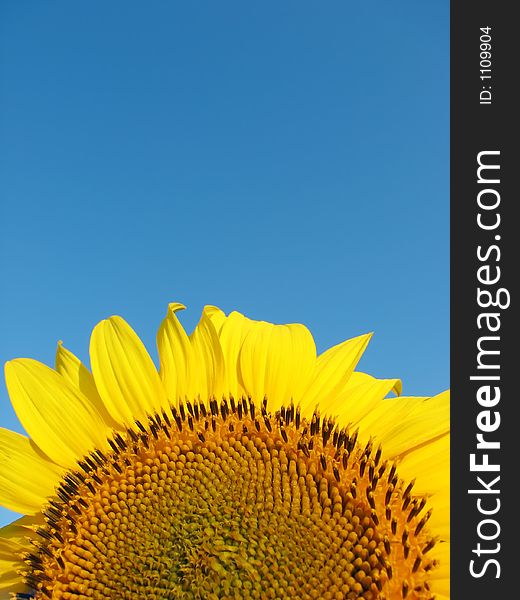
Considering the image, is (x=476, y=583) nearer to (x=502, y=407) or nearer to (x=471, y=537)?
(x=471, y=537)

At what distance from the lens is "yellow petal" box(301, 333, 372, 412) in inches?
153

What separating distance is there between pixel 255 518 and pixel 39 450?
1.43m

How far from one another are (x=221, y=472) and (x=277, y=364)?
0.82m

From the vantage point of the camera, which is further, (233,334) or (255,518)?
(233,334)

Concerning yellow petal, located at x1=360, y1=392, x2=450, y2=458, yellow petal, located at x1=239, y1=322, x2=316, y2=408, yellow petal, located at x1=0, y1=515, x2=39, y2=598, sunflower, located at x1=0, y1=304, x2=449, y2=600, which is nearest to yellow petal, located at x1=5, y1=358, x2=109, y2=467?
sunflower, located at x1=0, y1=304, x2=449, y2=600

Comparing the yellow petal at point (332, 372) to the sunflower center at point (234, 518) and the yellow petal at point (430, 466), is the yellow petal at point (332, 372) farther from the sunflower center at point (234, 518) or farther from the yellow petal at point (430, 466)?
the yellow petal at point (430, 466)

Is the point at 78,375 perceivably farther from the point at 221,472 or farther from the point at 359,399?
the point at 359,399

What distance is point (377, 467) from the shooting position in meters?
3.51

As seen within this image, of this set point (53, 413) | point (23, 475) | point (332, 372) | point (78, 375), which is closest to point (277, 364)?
point (332, 372)

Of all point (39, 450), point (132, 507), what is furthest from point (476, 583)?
point (39, 450)

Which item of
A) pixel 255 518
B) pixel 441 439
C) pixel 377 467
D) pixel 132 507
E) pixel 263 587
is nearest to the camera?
pixel 263 587

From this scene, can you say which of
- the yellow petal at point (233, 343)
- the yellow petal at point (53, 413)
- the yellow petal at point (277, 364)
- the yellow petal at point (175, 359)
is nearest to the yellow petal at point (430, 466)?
the yellow petal at point (277, 364)

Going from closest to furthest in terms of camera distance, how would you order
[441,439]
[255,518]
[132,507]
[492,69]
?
[255,518], [132,507], [441,439], [492,69]

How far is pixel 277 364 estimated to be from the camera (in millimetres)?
3943
